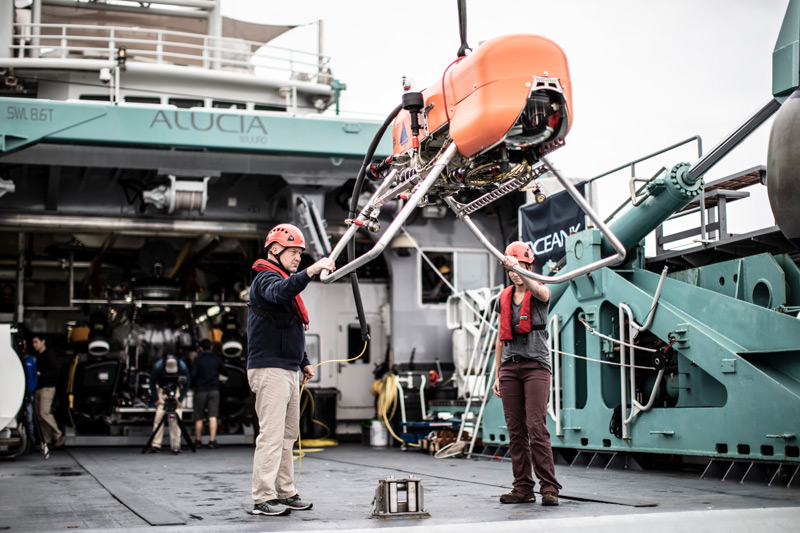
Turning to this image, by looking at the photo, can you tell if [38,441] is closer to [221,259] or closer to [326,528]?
[221,259]

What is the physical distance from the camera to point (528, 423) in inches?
225

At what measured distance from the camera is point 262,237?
1504 centimetres

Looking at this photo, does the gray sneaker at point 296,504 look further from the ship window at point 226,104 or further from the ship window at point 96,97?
the ship window at point 96,97

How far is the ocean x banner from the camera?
37.3 ft

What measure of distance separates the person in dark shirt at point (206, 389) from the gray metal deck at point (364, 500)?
4.06 m

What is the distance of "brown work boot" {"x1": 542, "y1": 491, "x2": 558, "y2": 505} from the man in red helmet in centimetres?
155

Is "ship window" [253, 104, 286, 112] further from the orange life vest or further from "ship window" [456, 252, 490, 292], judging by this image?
the orange life vest

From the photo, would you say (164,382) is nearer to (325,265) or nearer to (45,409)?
(45,409)

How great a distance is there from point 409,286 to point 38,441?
23.7 feet

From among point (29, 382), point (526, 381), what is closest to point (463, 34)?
point (526, 381)

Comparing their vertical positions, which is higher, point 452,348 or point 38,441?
point 452,348

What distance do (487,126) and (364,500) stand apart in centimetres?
331

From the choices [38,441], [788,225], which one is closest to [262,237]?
[38,441]

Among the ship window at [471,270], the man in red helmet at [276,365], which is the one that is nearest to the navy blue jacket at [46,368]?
the ship window at [471,270]
